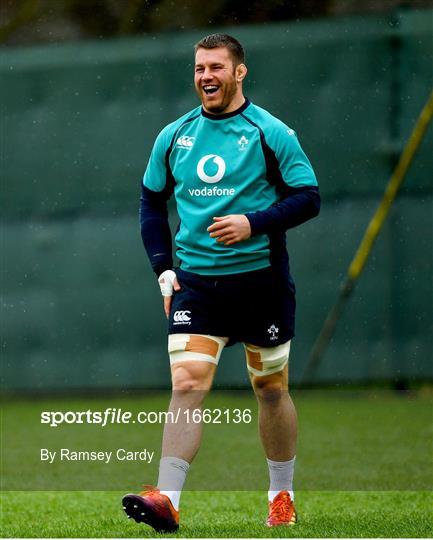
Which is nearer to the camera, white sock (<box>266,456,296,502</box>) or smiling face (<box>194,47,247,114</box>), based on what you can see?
smiling face (<box>194,47,247,114</box>)

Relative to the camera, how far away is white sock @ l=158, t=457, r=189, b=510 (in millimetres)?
3115

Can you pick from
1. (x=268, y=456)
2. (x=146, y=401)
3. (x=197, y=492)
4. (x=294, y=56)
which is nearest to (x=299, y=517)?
(x=268, y=456)

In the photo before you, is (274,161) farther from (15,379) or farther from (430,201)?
(15,379)

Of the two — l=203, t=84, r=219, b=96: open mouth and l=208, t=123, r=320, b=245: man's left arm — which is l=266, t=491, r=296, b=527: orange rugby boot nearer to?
l=208, t=123, r=320, b=245: man's left arm

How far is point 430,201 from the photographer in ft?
19.3

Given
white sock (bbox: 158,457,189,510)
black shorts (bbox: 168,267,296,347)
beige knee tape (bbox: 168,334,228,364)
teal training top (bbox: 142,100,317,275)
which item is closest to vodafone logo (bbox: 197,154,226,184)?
teal training top (bbox: 142,100,317,275)

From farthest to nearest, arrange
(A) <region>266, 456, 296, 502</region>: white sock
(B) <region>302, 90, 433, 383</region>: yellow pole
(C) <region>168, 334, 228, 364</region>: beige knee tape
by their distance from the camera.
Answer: (B) <region>302, 90, 433, 383</region>: yellow pole < (A) <region>266, 456, 296, 502</region>: white sock < (C) <region>168, 334, 228, 364</region>: beige knee tape

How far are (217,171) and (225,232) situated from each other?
186 millimetres

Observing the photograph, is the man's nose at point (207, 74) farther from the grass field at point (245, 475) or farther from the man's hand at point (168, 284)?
the grass field at point (245, 475)

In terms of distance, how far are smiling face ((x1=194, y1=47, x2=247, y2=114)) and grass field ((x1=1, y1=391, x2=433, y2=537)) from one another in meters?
1.14

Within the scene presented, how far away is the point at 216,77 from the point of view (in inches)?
128

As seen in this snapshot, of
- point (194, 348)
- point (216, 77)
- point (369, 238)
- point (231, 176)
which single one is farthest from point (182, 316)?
point (369, 238)

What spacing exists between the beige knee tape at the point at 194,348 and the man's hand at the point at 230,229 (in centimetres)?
28

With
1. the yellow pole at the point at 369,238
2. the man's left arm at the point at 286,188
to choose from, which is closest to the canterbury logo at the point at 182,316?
the man's left arm at the point at 286,188
